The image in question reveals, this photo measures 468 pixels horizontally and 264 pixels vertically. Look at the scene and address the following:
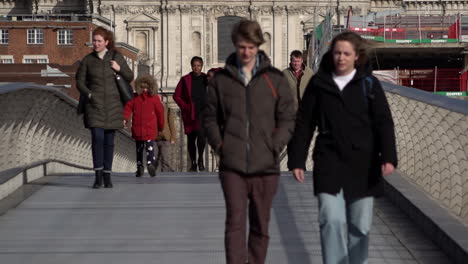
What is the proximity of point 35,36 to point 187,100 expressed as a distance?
68.4 m

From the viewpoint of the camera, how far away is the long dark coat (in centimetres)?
1391

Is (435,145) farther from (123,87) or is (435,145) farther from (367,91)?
(367,91)

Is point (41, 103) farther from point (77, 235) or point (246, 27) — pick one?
point (246, 27)

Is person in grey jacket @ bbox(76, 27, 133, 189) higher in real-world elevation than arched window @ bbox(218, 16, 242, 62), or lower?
lower

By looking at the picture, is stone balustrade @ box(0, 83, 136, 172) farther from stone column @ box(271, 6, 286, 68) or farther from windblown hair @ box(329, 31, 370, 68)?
stone column @ box(271, 6, 286, 68)

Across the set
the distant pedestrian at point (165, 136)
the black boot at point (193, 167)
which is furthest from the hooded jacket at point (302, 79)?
the black boot at point (193, 167)

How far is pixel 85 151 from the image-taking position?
28.1 m

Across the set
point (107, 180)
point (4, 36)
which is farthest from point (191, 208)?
point (4, 36)

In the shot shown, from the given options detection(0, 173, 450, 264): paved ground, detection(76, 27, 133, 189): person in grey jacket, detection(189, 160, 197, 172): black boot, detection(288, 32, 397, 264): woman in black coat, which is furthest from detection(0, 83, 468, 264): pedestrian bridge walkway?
detection(189, 160, 197, 172): black boot

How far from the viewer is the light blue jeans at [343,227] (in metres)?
8.04

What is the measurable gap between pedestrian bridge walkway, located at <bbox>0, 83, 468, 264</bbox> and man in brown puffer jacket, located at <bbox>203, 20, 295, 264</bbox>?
1519mm

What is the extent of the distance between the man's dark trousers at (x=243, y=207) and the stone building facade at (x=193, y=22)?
9920cm

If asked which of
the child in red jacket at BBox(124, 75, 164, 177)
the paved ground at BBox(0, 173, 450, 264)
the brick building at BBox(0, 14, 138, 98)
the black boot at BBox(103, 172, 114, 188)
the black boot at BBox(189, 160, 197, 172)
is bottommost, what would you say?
the black boot at BBox(189, 160, 197, 172)

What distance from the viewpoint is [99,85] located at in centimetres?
1396
